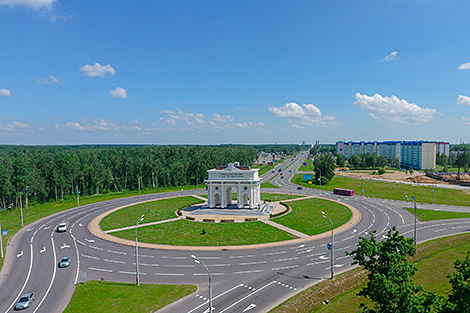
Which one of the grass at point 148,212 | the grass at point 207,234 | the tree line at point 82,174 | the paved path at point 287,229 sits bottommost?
the grass at point 148,212

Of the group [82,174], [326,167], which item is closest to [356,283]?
[326,167]

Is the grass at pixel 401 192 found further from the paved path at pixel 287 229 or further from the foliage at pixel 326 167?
the paved path at pixel 287 229

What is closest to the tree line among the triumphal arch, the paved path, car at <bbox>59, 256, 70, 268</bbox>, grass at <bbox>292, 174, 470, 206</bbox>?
car at <bbox>59, 256, 70, 268</bbox>

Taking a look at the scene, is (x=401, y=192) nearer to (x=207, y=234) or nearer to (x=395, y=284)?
(x=207, y=234)

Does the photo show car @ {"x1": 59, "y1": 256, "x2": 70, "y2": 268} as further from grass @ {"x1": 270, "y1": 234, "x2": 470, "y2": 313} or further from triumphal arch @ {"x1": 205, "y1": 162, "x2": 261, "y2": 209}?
triumphal arch @ {"x1": 205, "y1": 162, "x2": 261, "y2": 209}

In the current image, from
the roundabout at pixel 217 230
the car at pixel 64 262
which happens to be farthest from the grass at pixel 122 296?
the roundabout at pixel 217 230
